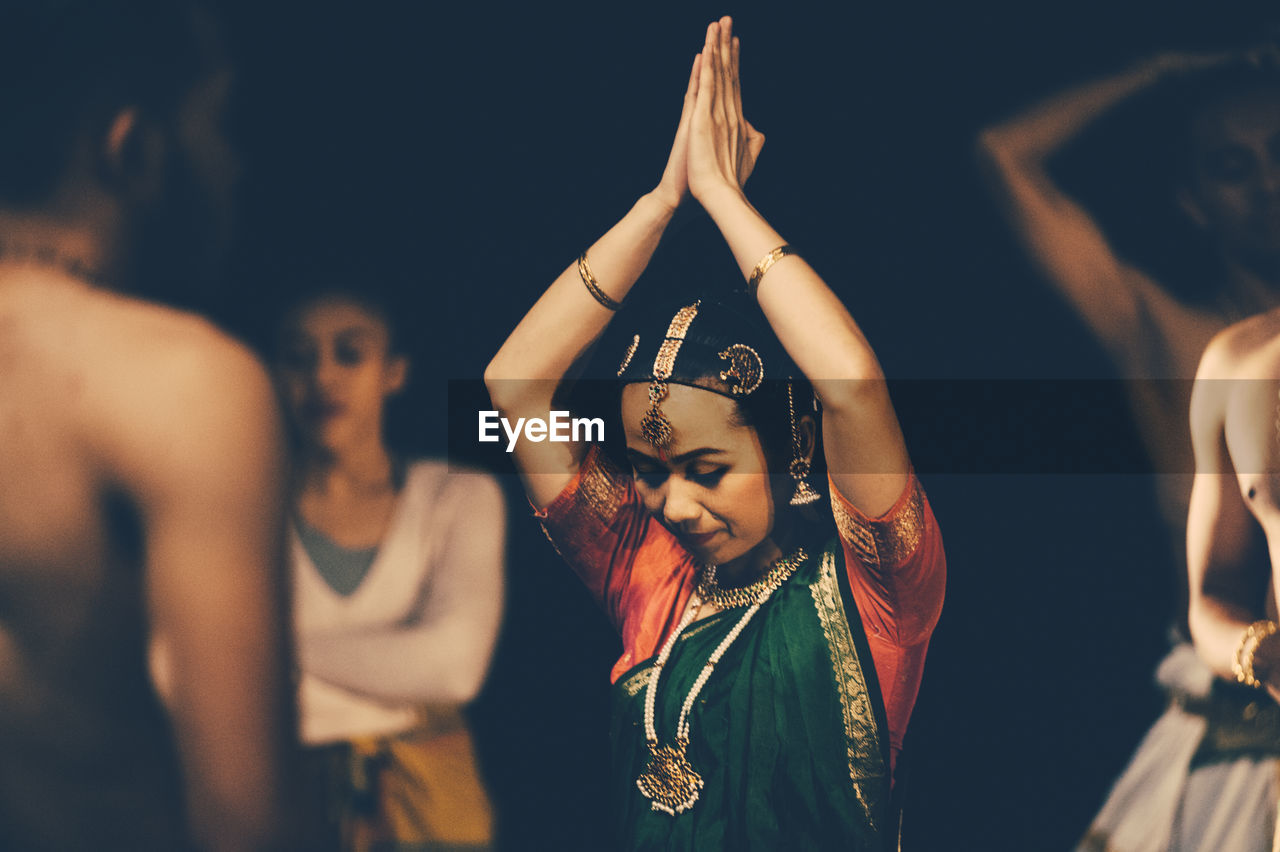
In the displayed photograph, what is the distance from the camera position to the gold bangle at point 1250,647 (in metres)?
2.62

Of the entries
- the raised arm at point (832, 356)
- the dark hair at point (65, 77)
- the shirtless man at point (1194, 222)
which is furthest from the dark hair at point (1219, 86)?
the dark hair at point (65, 77)

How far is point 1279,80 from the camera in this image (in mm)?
2738

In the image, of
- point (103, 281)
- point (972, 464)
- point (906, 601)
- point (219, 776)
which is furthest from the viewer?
point (972, 464)

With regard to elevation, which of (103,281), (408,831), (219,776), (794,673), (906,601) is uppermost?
(103,281)

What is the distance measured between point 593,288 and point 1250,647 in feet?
5.75

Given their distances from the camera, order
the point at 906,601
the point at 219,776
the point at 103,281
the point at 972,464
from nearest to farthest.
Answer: the point at 219,776, the point at 906,601, the point at 103,281, the point at 972,464

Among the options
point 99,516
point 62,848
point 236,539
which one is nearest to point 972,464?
point 236,539

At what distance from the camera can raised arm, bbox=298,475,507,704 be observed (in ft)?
8.55

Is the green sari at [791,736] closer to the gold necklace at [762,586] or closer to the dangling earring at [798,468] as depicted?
the gold necklace at [762,586]

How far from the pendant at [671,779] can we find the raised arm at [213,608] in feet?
2.53

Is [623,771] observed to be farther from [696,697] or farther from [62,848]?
[62,848]

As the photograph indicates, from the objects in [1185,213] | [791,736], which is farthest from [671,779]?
[1185,213]

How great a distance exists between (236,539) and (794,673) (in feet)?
3.95

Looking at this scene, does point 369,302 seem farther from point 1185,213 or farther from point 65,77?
point 1185,213
